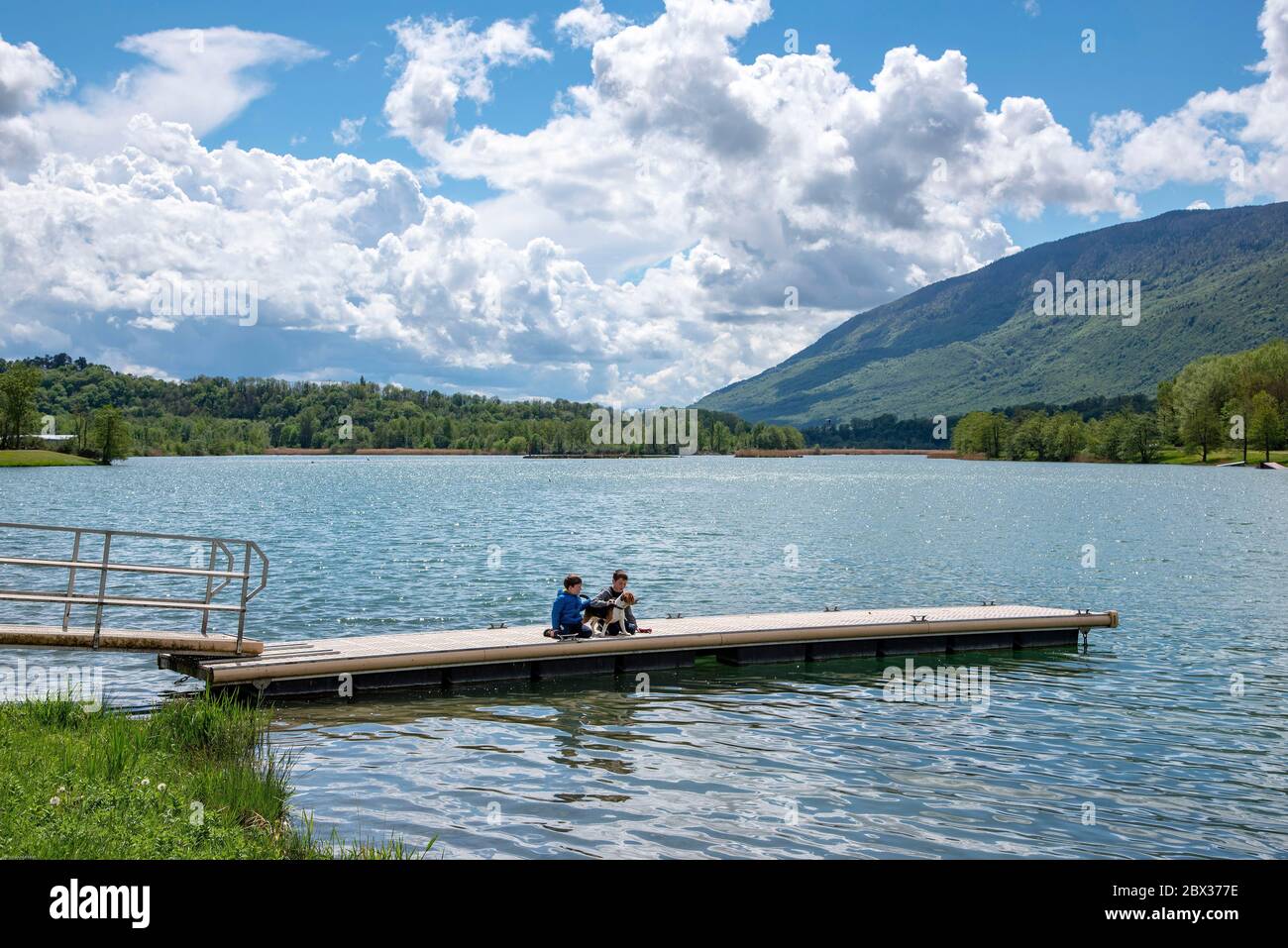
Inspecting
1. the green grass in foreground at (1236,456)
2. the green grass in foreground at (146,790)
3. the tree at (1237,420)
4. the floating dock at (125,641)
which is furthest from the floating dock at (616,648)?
the green grass in foreground at (1236,456)

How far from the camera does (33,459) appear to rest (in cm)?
17938

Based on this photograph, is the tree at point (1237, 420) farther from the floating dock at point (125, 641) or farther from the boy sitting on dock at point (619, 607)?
the floating dock at point (125, 641)

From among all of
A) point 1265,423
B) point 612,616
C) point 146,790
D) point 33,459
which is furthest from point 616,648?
point 33,459

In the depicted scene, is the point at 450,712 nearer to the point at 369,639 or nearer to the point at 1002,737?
the point at 369,639

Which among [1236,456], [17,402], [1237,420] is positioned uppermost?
[1237,420]

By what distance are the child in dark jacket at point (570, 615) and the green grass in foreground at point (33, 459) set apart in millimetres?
181315

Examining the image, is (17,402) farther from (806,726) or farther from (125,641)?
(806,726)

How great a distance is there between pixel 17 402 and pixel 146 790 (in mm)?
190349

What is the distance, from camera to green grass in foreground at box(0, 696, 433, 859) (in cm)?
1003

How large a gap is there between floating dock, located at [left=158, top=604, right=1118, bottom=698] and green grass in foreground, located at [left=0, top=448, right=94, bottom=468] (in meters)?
179

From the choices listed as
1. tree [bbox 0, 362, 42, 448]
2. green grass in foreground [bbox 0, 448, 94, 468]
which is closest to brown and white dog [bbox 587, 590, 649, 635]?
tree [bbox 0, 362, 42, 448]
